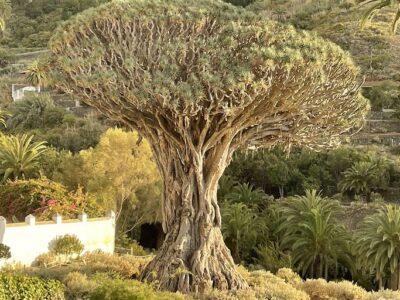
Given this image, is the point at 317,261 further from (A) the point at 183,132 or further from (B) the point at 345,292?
(A) the point at 183,132

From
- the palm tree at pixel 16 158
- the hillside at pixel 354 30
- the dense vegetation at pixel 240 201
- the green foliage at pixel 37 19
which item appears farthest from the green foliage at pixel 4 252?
the green foliage at pixel 37 19

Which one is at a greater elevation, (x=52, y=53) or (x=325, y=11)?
(x=325, y=11)

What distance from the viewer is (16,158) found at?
3169cm

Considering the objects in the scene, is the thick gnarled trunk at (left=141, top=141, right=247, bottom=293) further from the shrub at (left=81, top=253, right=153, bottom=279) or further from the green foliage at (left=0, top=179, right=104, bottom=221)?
the green foliage at (left=0, top=179, right=104, bottom=221)

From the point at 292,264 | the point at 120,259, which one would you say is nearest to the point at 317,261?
the point at 292,264

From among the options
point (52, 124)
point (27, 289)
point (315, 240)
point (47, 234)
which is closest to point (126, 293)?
point (27, 289)

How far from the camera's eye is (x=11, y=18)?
76125 millimetres

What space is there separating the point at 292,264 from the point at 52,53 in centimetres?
1797

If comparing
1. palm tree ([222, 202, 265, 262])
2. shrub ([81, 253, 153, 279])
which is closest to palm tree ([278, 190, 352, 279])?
palm tree ([222, 202, 265, 262])

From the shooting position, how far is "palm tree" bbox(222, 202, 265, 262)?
3281cm

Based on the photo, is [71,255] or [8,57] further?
[8,57]

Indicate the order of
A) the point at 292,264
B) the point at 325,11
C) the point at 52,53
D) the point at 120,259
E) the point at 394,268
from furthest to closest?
1. the point at 325,11
2. the point at 292,264
3. the point at 394,268
4. the point at 120,259
5. the point at 52,53

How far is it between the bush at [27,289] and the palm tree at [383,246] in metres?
16.5

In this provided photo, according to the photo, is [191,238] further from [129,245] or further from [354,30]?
[354,30]
